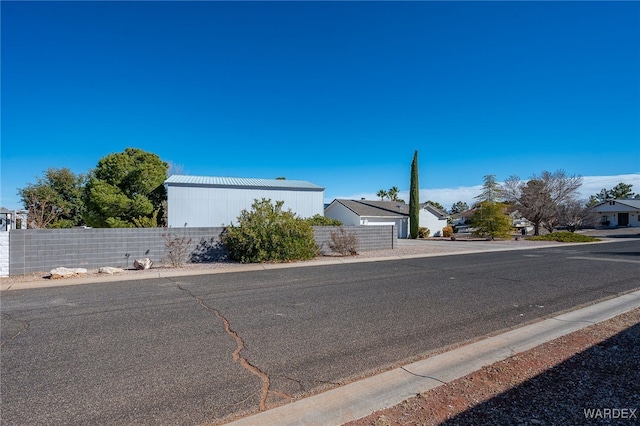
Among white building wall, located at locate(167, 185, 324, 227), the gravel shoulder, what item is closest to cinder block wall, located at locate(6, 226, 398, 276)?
white building wall, located at locate(167, 185, 324, 227)

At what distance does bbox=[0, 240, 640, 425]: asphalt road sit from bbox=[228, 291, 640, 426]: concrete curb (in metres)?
0.20

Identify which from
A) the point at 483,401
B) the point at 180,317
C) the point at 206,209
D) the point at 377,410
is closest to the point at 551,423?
the point at 483,401

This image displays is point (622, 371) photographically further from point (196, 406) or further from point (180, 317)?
point (180, 317)

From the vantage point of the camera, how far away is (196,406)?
3043 millimetres

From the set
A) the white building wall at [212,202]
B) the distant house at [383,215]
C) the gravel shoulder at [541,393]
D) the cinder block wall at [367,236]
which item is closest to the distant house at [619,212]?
the distant house at [383,215]

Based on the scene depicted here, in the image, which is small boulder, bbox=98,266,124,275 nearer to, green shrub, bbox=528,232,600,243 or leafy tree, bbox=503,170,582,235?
green shrub, bbox=528,232,600,243

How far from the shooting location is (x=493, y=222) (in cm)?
2916

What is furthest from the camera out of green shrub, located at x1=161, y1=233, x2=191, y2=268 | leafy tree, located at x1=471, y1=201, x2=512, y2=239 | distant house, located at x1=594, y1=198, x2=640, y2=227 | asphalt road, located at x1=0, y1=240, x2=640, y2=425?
distant house, located at x1=594, y1=198, x2=640, y2=227

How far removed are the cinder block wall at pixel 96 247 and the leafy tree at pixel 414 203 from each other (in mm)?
23762

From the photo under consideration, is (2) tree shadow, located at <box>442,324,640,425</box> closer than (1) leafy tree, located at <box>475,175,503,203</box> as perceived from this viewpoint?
Yes

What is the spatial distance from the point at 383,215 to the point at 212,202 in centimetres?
1794

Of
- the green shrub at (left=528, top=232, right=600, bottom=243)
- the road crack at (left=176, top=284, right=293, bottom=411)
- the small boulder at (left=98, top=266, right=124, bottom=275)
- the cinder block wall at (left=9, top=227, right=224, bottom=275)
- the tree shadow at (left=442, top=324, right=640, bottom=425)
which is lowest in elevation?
the road crack at (left=176, top=284, right=293, bottom=411)

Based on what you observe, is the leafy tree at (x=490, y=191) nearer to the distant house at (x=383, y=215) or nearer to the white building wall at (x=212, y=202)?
the distant house at (x=383, y=215)

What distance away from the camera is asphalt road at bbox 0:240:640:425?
319cm
